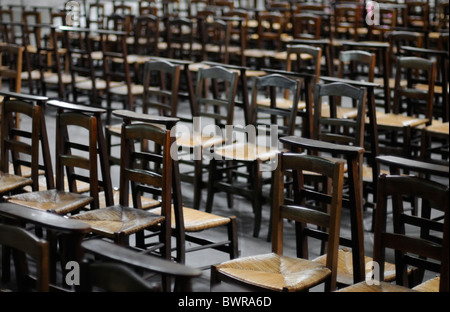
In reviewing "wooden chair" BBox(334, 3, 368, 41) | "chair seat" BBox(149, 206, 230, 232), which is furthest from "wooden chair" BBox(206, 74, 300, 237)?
"wooden chair" BBox(334, 3, 368, 41)

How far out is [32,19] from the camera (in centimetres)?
A: 1191

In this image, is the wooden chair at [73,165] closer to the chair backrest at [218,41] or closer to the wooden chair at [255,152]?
the wooden chair at [255,152]

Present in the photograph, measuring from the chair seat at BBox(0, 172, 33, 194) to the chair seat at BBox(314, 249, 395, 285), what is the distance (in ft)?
5.38

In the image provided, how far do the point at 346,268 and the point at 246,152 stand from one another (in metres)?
1.60

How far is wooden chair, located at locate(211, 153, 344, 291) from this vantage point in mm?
2746

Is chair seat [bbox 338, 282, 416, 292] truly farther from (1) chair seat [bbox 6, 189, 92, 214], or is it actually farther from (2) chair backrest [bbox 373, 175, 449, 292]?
(1) chair seat [bbox 6, 189, 92, 214]

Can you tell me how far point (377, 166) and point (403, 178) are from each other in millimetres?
1744

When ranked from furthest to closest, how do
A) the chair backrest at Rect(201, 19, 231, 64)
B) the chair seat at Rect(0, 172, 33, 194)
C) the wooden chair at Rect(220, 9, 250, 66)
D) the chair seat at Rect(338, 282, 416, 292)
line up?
1. the wooden chair at Rect(220, 9, 250, 66)
2. the chair backrest at Rect(201, 19, 231, 64)
3. the chair seat at Rect(0, 172, 33, 194)
4. the chair seat at Rect(338, 282, 416, 292)

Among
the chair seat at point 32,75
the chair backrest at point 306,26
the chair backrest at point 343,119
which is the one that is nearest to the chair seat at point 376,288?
the chair backrest at point 343,119

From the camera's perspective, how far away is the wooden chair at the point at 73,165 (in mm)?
3436

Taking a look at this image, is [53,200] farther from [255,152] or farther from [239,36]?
[239,36]

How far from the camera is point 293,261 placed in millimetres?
2967

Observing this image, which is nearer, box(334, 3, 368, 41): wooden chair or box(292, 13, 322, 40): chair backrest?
box(292, 13, 322, 40): chair backrest

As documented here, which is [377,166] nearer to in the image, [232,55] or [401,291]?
[401,291]
